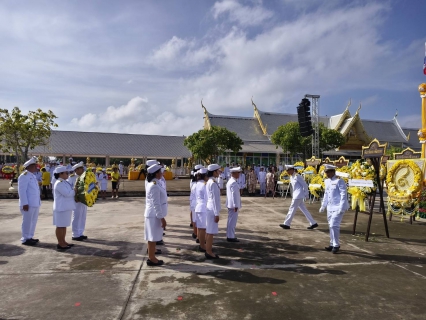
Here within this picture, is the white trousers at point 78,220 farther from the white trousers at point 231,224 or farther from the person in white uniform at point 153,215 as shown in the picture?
the white trousers at point 231,224

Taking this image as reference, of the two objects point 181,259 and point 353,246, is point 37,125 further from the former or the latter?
point 353,246

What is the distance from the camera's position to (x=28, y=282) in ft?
14.7

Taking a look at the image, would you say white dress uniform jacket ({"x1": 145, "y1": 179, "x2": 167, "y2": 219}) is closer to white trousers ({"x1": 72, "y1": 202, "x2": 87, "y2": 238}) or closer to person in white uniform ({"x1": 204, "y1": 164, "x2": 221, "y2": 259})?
person in white uniform ({"x1": 204, "y1": 164, "x2": 221, "y2": 259})

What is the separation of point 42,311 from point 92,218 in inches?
249

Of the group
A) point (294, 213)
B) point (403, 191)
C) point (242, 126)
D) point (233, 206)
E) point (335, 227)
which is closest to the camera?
point (335, 227)

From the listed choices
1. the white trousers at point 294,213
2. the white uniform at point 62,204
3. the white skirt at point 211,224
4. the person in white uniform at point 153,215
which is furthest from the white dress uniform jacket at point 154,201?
the white trousers at point 294,213

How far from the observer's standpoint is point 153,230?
16.7 ft

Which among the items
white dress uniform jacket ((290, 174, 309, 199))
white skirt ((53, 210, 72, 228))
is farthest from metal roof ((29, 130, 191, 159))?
white dress uniform jacket ((290, 174, 309, 199))

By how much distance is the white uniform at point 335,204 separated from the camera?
616cm

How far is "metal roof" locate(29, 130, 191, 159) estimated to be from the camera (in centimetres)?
3659

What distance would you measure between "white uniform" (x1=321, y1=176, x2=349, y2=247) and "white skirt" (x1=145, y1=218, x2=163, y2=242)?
340cm

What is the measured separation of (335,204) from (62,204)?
549 centimetres

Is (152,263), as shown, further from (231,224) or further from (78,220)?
(78,220)

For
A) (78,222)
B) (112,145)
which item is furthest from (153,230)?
(112,145)
